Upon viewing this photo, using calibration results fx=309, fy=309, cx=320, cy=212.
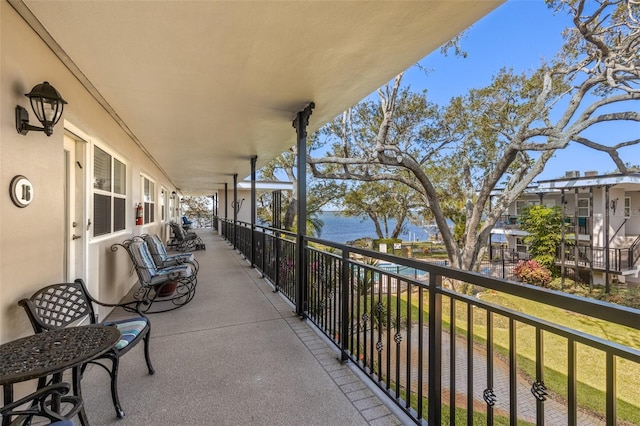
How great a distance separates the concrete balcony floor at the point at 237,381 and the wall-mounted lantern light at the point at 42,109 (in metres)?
1.86

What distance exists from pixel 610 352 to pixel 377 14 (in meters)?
1.98

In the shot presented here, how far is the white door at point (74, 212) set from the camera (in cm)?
312

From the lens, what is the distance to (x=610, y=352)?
97cm

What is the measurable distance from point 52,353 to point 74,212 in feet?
7.06

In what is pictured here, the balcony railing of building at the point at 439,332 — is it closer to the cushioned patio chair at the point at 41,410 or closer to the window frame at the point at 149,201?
the cushioned patio chair at the point at 41,410

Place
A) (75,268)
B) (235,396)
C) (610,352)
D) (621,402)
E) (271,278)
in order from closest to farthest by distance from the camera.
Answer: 1. (610,352)
2. (235,396)
3. (75,268)
4. (621,402)
5. (271,278)

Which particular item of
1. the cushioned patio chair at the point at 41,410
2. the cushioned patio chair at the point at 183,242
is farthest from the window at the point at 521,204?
the cushioned patio chair at the point at 41,410

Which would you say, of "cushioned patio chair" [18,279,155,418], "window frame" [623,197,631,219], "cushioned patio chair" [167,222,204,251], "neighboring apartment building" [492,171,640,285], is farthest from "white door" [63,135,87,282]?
"window frame" [623,197,631,219]

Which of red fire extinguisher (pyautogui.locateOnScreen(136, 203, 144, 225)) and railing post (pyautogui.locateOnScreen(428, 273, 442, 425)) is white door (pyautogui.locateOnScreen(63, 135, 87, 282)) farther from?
railing post (pyautogui.locateOnScreen(428, 273, 442, 425))

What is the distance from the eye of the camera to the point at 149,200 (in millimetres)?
7469

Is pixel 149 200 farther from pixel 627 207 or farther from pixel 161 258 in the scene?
pixel 627 207

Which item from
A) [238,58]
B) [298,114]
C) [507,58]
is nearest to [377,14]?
[238,58]

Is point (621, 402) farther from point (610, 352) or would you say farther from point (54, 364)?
point (54, 364)

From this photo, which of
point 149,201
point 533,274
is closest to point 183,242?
point 149,201
